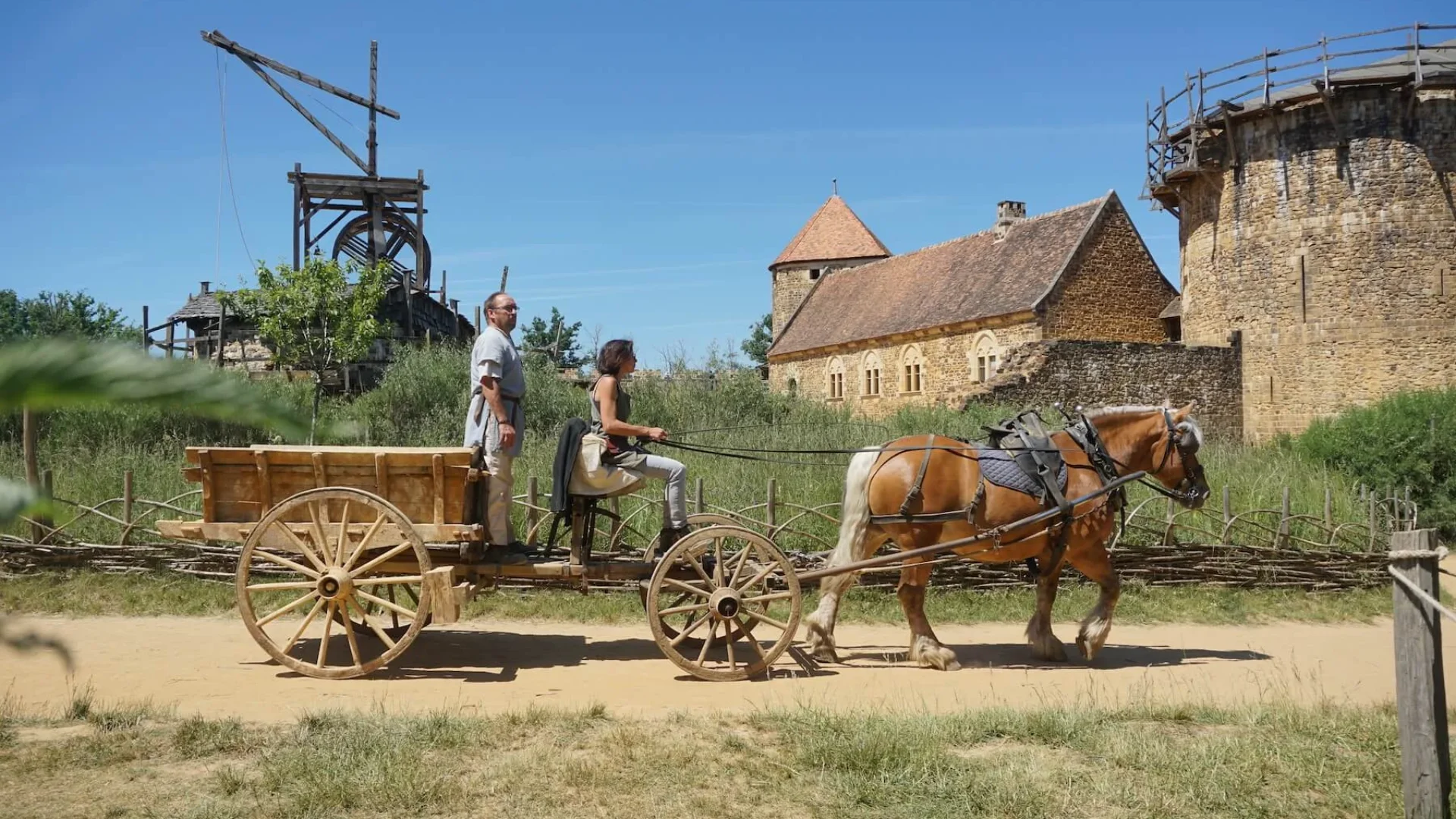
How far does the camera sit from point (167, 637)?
7.93 meters

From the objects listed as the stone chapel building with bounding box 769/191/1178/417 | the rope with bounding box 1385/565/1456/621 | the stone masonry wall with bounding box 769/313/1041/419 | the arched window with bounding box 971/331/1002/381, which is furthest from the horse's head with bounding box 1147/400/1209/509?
the arched window with bounding box 971/331/1002/381

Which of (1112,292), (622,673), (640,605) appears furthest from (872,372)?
(622,673)

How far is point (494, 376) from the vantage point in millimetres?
6656

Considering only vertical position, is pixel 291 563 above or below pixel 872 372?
below

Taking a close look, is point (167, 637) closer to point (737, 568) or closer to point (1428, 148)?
point (737, 568)

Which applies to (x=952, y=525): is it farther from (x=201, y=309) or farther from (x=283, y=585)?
(x=201, y=309)

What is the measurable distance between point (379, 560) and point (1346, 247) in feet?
73.9

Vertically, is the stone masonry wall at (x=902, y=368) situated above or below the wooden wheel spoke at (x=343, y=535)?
above

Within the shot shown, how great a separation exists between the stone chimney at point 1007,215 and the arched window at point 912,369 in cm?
427

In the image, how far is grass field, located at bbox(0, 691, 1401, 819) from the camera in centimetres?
416

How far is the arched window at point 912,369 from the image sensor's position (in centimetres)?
2978

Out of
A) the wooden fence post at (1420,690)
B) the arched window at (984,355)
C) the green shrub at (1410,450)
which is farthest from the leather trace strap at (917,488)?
the arched window at (984,355)

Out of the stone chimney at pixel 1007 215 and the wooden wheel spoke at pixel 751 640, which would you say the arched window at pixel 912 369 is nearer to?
the stone chimney at pixel 1007 215

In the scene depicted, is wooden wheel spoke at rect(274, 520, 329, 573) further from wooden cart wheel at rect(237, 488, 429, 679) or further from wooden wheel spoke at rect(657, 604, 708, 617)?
wooden wheel spoke at rect(657, 604, 708, 617)
